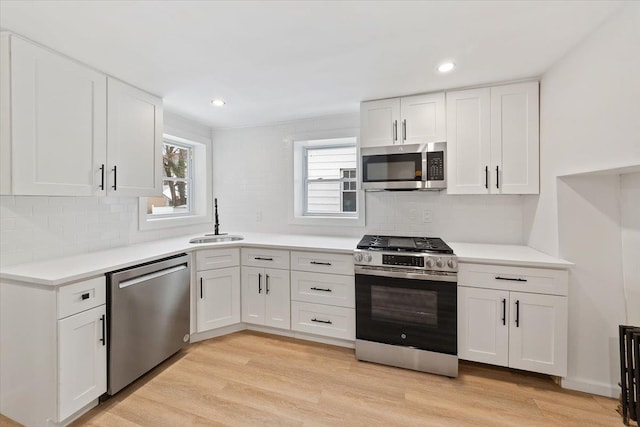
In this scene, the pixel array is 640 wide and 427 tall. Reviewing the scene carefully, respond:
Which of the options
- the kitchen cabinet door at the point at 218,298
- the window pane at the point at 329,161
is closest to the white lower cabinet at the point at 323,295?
the kitchen cabinet door at the point at 218,298

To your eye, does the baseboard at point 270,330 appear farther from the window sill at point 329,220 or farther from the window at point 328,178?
the window at point 328,178

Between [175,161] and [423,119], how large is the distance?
3.03 metres

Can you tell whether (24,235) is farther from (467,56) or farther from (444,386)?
(467,56)

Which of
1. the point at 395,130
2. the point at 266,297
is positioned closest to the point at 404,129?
the point at 395,130

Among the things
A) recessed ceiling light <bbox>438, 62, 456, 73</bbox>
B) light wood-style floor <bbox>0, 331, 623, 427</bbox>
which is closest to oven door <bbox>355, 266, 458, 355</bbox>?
light wood-style floor <bbox>0, 331, 623, 427</bbox>

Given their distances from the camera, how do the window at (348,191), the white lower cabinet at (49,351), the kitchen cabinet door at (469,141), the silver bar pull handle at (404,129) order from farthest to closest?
the window at (348,191)
the silver bar pull handle at (404,129)
the kitchen cabinet door at (469,141)
the white lower cabinet at (49,351)

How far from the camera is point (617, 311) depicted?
1.85m

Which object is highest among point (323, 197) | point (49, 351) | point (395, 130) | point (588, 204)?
point (395, 130)

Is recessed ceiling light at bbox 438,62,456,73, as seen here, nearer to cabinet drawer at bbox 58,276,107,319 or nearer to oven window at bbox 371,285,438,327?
oven window at bbox 371,285,438,327

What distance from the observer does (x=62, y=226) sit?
2.16 metres

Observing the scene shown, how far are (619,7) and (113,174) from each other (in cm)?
346

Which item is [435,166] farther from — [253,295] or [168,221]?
[168,221]

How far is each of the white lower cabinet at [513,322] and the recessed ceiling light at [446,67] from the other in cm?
155

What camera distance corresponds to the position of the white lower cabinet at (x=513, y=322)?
6.44 ft
